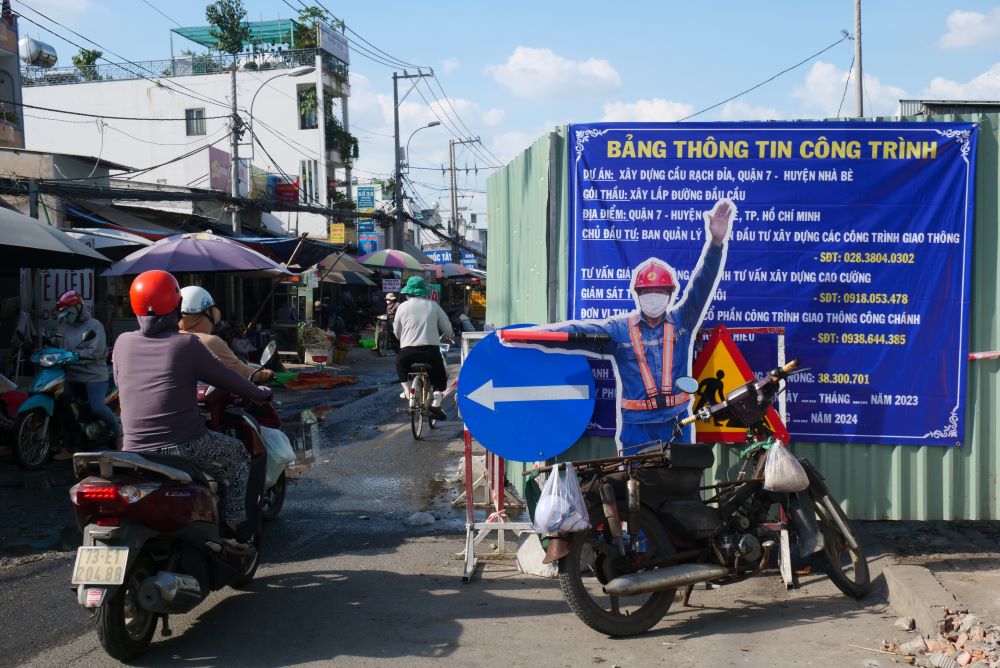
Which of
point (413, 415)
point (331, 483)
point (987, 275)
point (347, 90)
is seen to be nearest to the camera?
point (987, 275)

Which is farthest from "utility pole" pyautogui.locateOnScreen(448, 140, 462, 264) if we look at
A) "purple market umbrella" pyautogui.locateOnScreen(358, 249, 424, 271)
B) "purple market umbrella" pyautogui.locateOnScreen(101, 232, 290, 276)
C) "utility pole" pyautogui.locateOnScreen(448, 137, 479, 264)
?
"purple market umbrella" pyautogui.locateOnScreen(101, 232, 290, 276)

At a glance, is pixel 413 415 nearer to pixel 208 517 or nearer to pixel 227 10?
pixel 208 517

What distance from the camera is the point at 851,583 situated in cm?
506

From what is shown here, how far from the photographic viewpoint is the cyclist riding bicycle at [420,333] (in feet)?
35.0

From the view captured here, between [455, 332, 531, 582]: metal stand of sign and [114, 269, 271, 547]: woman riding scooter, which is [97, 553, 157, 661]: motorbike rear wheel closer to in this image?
A: [114, 269, 271, 547]: woman riding scooter

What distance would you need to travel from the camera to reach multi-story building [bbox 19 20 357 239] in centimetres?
Result: 4697

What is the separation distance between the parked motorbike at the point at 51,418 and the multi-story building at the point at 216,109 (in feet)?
120

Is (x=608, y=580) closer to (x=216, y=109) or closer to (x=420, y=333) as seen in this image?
(x=420, y=333)

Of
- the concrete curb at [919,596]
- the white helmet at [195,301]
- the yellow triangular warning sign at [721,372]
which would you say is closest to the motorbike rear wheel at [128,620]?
the white helmet at [195,301]

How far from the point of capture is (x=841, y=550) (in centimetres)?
513

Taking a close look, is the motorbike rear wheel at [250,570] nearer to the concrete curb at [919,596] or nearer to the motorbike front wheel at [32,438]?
the concrete curb at [919,596]

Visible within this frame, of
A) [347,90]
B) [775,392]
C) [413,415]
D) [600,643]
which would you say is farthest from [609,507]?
[347,90]

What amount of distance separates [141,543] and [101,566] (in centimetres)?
20

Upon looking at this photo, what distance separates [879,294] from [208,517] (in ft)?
13.9
